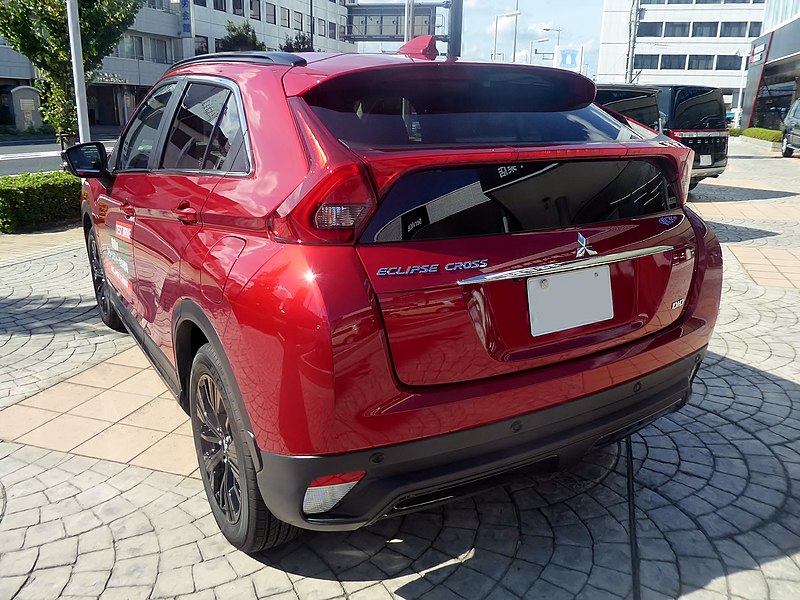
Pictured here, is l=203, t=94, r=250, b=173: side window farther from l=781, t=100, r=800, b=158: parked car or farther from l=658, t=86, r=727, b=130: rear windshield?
l=781, t=100, r=800, b=158: parked car

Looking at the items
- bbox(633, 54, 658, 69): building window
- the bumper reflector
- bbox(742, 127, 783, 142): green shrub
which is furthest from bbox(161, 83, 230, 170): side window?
bbox(633, 54, 658, 69): building window

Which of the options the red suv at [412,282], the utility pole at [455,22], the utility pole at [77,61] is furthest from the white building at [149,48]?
the red suv at [412,282]

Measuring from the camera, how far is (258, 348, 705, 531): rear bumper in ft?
6.22

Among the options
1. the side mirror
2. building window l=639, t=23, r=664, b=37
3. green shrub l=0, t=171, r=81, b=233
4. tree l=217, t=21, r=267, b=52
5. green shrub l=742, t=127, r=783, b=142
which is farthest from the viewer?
building window l=639, t=23, r=664, b=37

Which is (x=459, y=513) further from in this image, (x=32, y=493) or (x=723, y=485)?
(x=32, y=493)

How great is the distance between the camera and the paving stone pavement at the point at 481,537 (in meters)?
2.30

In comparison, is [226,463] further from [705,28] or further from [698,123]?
[705,28]

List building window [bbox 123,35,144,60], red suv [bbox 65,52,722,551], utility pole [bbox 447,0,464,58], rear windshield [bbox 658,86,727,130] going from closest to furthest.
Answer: red suv [bbox 65,52,722,551], utility pole [bbox 447,0,464,58], rear windshield [bbox 658,86,727,130], building window [bbox 123,35,144,60]

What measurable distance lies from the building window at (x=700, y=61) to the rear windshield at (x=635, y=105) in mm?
74391

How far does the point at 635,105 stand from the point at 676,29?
7514cm

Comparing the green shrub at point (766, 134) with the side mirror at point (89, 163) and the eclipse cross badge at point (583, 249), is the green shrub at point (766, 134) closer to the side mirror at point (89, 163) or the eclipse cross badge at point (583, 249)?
the side mirror at point (89, 163)

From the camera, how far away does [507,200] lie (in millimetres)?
2068

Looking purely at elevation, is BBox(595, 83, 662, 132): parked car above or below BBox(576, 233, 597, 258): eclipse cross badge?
above

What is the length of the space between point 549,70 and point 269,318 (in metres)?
1.44
